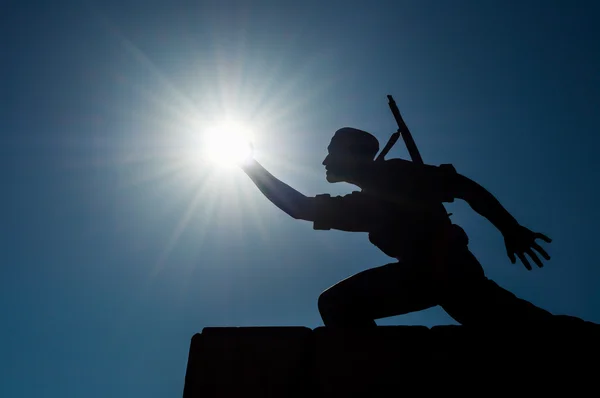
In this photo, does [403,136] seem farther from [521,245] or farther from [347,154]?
[521,245]

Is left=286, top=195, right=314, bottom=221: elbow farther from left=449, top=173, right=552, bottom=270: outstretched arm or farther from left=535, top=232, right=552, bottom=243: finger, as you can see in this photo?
left=535, top=232, right=552, bottom=243: finger

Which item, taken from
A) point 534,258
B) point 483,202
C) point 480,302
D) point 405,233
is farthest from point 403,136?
point 480,302

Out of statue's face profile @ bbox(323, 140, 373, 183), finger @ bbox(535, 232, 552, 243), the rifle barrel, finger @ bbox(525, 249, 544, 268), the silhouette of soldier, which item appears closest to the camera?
the silhouette of soldier

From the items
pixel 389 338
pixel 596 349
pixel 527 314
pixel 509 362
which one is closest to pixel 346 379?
pixel 389 338

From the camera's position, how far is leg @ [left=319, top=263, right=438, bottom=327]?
2379 mm

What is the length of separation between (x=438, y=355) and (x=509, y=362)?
15.1 inches

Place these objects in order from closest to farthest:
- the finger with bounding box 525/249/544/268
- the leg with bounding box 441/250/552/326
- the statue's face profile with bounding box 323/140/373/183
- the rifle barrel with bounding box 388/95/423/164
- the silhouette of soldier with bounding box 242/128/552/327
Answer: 1. the leg with bounding box 441/250/552/326
2. the silhouette of soldier with bounding box 242/128/552/327
3. the finger with bounding box 525/249/544/268
4. the statue's face profile with bounding box 323/140/373/183
5. the rifle barrel with bounding box 388/95/423/164

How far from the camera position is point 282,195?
9.55 feet

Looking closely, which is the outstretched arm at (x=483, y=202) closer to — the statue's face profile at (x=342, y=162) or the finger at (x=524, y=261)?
the finger at (x=524, y=261)

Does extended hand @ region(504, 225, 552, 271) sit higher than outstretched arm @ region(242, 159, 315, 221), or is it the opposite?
outstretched arm @ region(242, 159, 315, 221)

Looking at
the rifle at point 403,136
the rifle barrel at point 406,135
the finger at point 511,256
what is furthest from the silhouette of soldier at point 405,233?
the rifle barrel at point 406,135

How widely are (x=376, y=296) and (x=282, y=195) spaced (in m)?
1.01

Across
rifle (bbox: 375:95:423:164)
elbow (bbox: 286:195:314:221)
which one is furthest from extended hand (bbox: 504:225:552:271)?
elbow (bbox: 286:195:314:221)

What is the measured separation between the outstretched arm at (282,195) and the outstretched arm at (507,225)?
1135 millimetres
